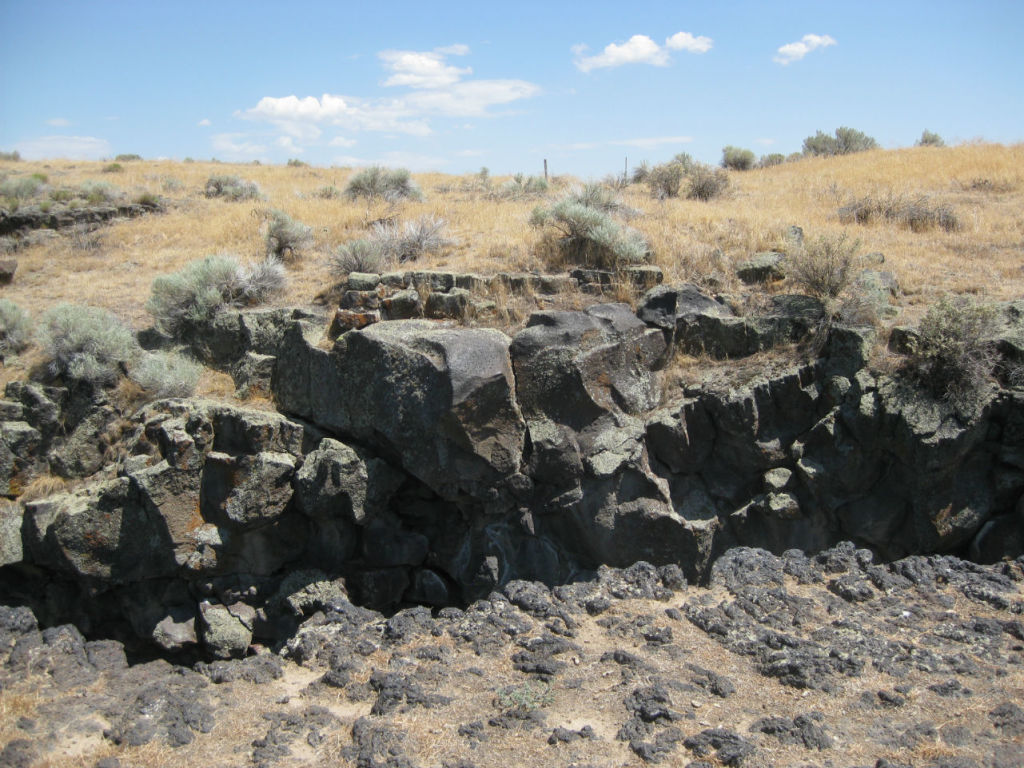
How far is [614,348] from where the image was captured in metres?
8.11

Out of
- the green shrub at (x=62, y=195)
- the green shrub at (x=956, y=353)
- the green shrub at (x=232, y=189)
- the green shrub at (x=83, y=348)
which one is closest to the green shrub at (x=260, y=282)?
the green shrub at (x=83, y=348)

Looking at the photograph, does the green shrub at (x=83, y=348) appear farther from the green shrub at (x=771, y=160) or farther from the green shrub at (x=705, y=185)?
the green shrub at (x=771, y=160)

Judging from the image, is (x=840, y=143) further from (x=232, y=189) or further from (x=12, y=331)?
(x=12, y=331)

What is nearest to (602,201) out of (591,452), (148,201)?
(591,452)

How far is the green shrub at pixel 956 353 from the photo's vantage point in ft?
24.3

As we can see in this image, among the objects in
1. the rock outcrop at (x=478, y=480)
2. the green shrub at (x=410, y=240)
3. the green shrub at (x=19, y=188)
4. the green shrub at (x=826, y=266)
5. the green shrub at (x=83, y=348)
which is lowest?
the rock outcrop at (x=478, y=480)

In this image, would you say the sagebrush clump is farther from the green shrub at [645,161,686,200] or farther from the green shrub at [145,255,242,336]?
the green shrub at [645,161,686,200]

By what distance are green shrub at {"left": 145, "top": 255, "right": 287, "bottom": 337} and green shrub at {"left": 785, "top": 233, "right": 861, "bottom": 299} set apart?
23.2 feet

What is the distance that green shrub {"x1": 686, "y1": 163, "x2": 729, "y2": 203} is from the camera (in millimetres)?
15469

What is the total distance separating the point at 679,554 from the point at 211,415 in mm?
5244

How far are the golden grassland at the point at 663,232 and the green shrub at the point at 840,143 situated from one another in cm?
673

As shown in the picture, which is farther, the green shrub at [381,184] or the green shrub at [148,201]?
the green shrub at [381,184]

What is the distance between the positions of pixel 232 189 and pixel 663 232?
10.7 m

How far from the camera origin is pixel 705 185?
1549cm
